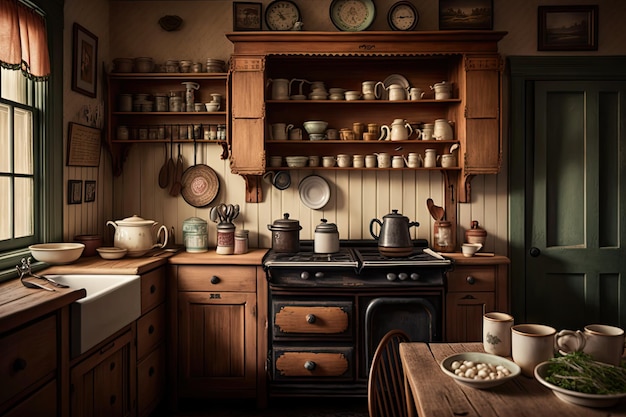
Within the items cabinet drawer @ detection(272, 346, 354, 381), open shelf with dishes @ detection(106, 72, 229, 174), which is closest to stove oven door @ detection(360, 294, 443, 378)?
cabinet drawer @ detection(272, 346, 354, 381)

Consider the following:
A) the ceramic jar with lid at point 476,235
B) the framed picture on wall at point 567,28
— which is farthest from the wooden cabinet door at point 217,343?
the framed picture on wall at point 567,28

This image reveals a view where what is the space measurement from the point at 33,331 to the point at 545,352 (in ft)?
5.69

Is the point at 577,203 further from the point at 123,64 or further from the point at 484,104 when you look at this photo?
the point at 123,64

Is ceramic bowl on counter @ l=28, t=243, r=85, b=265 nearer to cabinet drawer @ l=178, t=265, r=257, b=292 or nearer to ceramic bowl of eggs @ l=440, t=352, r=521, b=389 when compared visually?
cabinet drawer @ l=178, t=265, r=257, b=292

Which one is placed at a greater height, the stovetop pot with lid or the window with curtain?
the window with curtain

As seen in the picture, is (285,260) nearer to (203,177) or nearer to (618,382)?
(203,177)

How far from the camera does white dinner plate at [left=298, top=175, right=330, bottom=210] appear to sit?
3730mm

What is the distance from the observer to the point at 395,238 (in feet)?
10.8

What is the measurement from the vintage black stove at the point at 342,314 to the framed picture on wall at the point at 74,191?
1.25m

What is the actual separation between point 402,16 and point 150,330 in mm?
2583

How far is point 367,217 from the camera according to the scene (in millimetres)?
3740

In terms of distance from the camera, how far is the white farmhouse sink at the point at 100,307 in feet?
7.19

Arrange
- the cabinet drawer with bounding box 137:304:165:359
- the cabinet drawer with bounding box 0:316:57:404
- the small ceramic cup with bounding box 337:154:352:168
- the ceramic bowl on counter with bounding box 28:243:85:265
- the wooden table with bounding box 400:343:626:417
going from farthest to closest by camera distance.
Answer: the small ceramic cup with bounding box 337:154:352:168 → the cabinet drawer with bounding box 137:304:165:359 → the ceramic bowl on counter with bounding box 28:243:85:265 → the cabinet drawer with bounding box 0:316:57:404 → the wooden table with bounding box 400:343:626:417

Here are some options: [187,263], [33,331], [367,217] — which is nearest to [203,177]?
[187,263]
